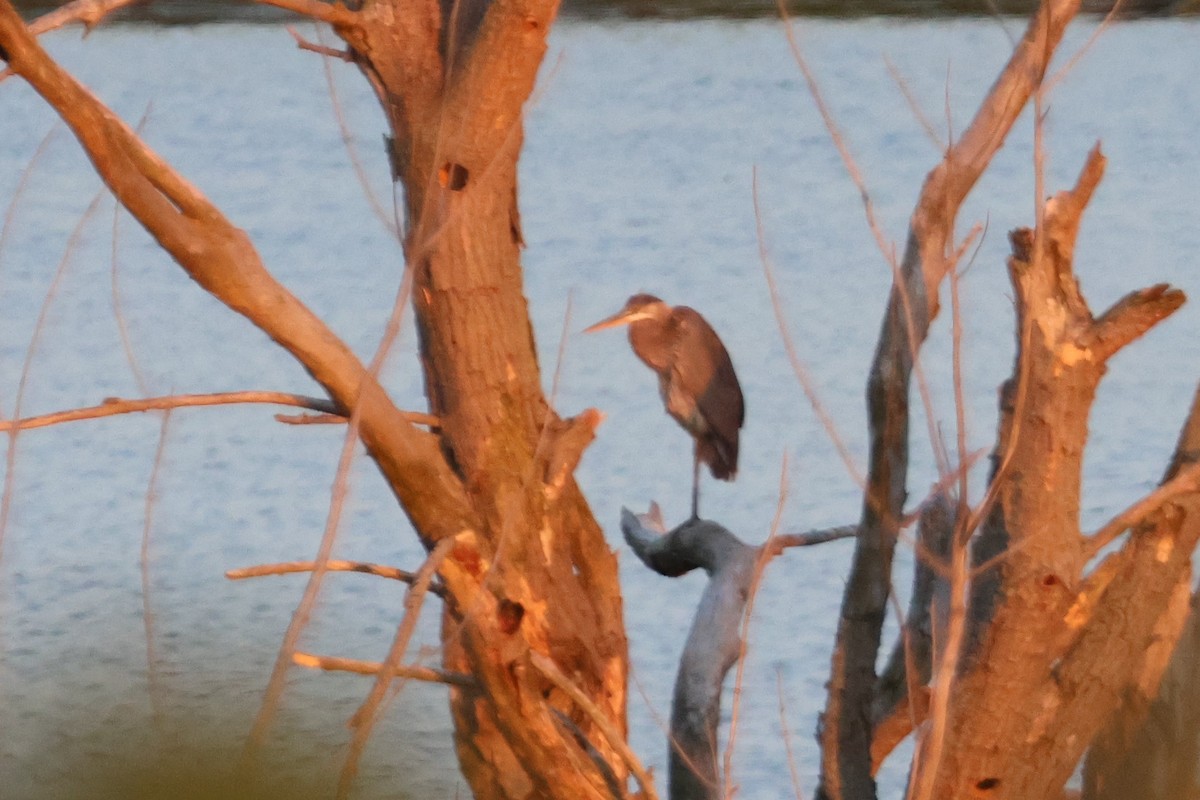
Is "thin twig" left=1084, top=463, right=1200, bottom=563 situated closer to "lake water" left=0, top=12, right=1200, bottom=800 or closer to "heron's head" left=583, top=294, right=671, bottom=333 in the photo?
"lake water" left=0, top=12, right=1200, bottom=800

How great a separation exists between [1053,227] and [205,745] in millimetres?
869

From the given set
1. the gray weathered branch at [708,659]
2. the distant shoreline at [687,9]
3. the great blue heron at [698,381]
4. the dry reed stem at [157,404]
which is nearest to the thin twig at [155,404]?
the dry reed stem at [157,404]

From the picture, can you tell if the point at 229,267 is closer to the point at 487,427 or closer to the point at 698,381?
the point at 487,427

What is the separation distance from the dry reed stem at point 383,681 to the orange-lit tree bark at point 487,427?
0.09m

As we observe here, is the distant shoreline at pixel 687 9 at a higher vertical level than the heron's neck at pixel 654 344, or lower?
higher

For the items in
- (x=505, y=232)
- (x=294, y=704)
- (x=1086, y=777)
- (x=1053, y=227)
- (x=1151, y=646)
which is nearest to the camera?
(x=294, y=704)

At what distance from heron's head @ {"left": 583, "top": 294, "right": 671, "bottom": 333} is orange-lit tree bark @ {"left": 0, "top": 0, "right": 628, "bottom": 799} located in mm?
900

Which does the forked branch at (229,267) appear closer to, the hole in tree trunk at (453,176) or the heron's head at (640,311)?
the hole in tree trunk at (453,176)

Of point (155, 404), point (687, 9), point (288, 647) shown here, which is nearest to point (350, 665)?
point (155, 404)

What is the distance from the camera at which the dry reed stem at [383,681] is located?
565 millimetres

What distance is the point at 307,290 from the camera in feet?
11.3

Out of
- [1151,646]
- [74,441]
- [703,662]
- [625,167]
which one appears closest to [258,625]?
[703,662]

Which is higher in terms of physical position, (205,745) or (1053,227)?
(1053,227)

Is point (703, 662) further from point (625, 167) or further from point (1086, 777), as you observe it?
point (625, 167)
